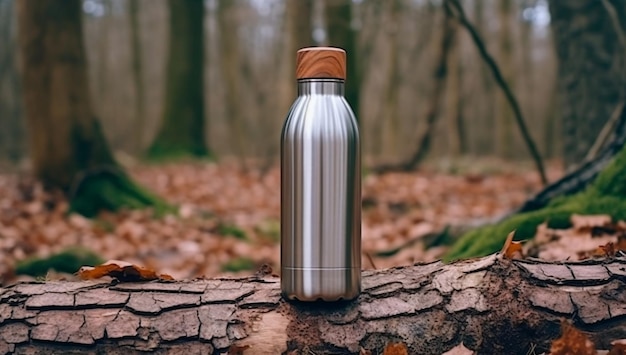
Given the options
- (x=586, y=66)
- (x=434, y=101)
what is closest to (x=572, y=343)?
(x=586, y=66)

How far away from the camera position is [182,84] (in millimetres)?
14922

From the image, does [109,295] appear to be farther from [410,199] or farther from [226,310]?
[410,199]

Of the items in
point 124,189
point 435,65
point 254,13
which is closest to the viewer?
point 124,189

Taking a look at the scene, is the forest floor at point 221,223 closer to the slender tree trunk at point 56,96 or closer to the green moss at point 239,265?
the green moss at point 239,265

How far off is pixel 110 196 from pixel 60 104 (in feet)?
3.77

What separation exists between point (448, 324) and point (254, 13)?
684 inches

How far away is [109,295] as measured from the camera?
2.02 meters

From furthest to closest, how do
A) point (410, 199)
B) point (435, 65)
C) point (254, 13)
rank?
point (254, 13)
point (435, 65)
point (410, 199)

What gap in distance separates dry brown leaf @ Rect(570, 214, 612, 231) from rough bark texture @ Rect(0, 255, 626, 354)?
3.20 feet

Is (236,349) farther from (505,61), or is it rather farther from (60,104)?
(505,61)

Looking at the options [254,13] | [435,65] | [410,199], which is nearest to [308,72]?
[410,199]

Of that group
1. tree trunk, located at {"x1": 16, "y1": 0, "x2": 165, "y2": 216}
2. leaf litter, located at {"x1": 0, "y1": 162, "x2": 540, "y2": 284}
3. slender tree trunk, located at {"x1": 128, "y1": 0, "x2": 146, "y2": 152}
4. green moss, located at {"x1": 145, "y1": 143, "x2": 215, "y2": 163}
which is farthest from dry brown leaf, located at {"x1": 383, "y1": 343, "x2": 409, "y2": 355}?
slender tree trunk, located at {"x1": 128, "y1": 0, "x2": 146, "y2": 152}

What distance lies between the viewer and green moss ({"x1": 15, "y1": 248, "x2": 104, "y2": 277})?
13.8 ft

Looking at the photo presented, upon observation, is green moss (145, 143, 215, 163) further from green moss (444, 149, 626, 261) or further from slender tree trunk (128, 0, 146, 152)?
green moss (444, 149, 626, 261)
